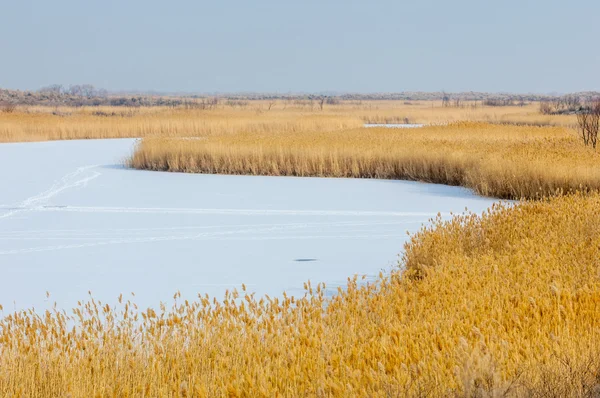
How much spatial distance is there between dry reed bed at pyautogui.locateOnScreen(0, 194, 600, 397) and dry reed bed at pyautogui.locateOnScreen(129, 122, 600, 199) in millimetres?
7720

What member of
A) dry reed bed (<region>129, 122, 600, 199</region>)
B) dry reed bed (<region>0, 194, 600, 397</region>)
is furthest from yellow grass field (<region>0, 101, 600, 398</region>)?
dry reed bed (<region>129, 122, 600, 199</region>)

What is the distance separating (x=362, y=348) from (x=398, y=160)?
13.7m

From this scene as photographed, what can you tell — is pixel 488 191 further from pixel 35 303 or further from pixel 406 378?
pixel 406 378

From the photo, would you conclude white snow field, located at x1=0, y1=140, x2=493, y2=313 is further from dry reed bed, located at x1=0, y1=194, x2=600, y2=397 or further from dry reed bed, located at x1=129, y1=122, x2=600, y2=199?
dry reed bed, located at x1=0, y1=194, x2=600, y2=397

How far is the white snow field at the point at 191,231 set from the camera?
7258mm

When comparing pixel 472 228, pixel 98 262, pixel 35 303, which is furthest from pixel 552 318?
pixel 98 262

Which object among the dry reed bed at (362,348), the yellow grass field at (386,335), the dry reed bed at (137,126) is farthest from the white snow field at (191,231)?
the dry reed bed at (137,126)

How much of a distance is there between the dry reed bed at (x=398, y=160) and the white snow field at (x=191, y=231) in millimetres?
778

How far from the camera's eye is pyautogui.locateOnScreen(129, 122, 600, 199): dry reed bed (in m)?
13.4

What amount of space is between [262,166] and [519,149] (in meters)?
5.74

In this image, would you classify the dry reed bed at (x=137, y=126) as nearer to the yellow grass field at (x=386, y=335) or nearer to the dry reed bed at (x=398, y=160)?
the dry reed bed at (x=398, y=160)

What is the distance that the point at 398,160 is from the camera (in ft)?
57.0

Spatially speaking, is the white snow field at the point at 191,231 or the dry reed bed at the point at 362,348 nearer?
the dry reed bed at the point at 362,348

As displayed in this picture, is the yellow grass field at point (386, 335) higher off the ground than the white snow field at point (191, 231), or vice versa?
the yellow grass field at point (386, 335)
